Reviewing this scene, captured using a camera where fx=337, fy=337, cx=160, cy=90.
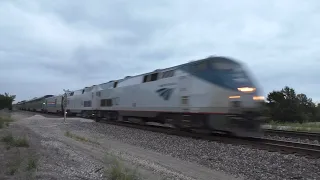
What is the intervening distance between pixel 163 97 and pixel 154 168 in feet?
35.4

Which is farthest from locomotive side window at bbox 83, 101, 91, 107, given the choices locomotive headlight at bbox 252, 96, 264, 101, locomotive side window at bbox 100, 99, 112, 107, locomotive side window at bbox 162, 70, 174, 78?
locomotive headlight at bbox 252, 96, 264, 101

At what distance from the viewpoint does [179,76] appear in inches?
723

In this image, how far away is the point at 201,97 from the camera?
16.2 metres

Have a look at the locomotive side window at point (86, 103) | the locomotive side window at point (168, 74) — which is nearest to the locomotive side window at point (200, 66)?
the locomotive side window at point (168, 74)

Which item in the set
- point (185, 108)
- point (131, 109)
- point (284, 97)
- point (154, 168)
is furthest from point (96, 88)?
point (284, 97)

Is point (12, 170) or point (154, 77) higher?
point (154, 77)

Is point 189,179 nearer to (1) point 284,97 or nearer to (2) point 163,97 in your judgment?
(2) point 163,97

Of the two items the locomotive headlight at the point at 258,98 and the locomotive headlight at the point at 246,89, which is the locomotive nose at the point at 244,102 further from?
the locomotive headlight at the point at 246,89

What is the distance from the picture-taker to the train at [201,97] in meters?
14.5

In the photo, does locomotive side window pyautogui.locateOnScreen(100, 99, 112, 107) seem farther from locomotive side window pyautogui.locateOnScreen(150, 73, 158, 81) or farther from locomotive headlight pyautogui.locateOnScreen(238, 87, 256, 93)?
locomotive headlight pyautogui.locateOnScreen(238, 87, 256, 93)

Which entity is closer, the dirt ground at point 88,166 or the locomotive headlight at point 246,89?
the dirt ground at point 88,166

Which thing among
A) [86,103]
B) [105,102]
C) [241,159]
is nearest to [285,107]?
[86,103]

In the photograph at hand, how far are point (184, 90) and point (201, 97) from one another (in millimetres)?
1745

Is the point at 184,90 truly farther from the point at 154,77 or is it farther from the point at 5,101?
the point at 5,101
